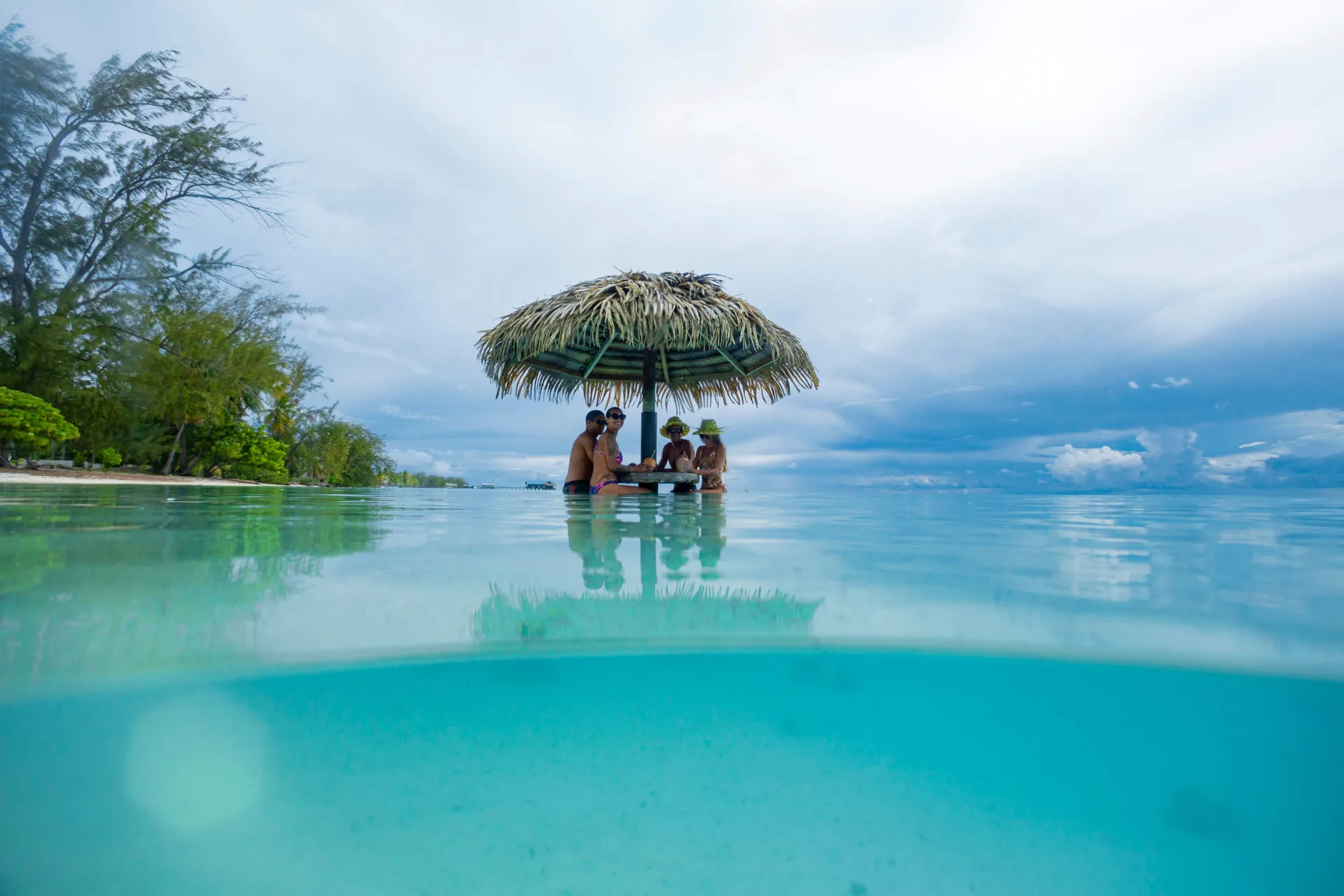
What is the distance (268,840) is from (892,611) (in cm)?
140

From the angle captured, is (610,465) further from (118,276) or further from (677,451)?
(118,276)

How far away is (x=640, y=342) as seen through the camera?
700 cm

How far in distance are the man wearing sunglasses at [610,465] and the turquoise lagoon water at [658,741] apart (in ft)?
20.1

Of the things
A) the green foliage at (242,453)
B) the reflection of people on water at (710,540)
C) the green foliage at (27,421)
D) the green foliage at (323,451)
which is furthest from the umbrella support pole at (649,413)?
the green foliage at (323,451)

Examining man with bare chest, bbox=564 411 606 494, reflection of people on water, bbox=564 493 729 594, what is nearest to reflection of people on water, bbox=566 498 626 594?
reflection of people on water, bbox=564 493 729 594

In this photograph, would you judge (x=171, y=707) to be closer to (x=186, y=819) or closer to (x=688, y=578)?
(x=186, y=819)

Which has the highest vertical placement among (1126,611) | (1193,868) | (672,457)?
(672,457)

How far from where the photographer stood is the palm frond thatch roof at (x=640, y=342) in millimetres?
6820

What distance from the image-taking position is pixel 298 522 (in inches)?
146

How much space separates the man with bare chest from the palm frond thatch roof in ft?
2.77

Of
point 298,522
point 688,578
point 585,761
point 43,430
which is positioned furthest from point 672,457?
point 43,430

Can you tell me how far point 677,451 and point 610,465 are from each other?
1188 millimetres

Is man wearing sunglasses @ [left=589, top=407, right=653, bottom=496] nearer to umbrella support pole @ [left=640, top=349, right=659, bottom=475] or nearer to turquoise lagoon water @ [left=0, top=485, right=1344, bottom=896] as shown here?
umbrella support pole @ [left=640, top=349, right=659, bottom=475]

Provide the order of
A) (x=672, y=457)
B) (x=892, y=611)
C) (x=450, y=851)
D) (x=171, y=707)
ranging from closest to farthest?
(x=450, y=851), (x=171, y=707), (x=892, y=611), (x=672, y=457)
